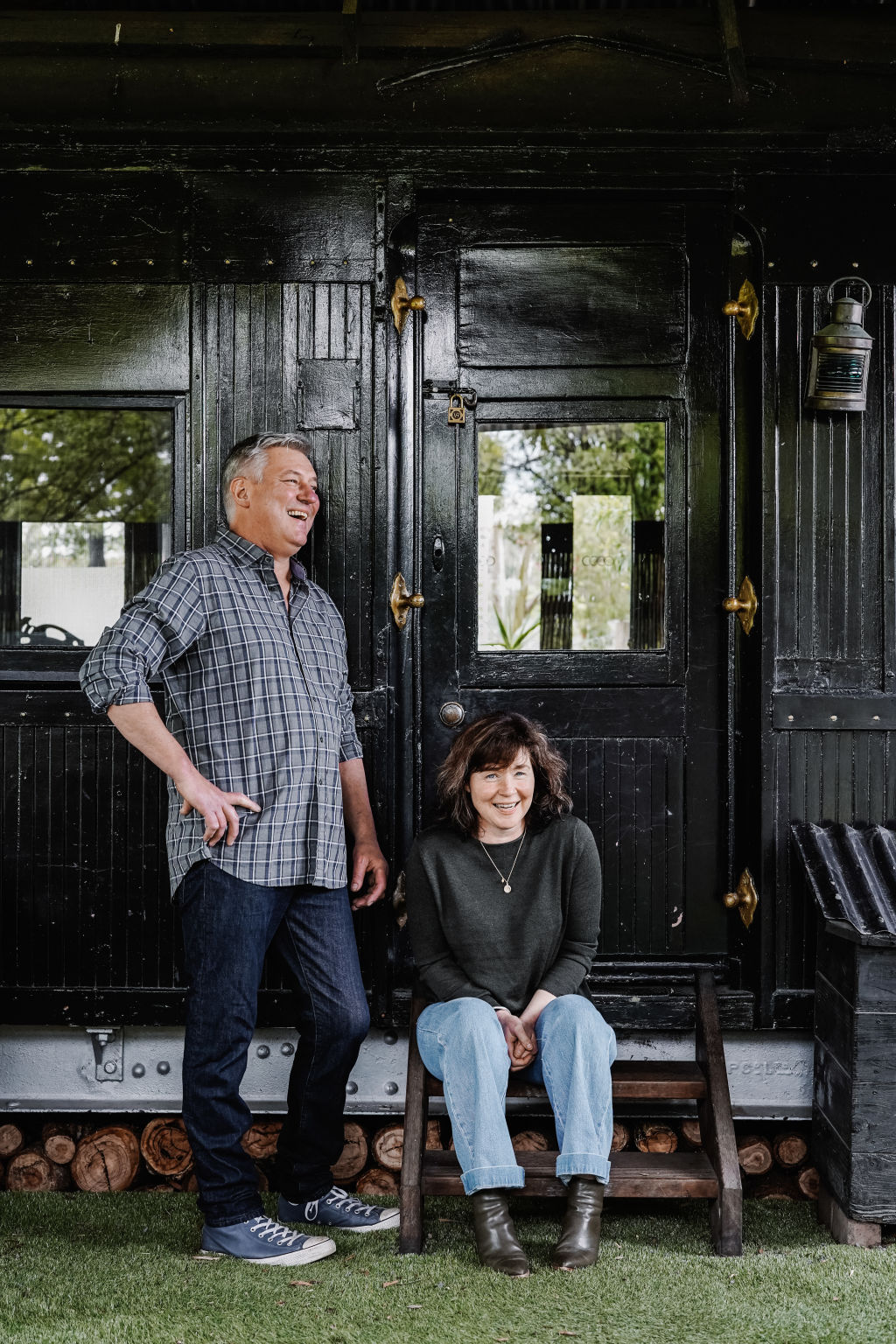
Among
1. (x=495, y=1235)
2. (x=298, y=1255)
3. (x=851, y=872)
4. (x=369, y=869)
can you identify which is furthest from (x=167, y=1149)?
(x=851, y=872)

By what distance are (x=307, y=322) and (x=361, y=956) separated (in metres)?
1.97

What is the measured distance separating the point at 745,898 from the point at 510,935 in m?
0.86

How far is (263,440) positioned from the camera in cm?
325

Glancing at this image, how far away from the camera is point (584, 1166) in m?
2.78

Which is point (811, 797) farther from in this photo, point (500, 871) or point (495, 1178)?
point (495, 1178)

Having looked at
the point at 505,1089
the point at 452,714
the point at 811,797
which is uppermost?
the point at 452,714

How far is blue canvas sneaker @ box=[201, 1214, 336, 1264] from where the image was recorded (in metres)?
2.88

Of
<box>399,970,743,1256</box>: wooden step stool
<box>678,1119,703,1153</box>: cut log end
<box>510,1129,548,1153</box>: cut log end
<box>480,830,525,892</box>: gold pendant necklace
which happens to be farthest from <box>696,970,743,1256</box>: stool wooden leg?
<box>480,830,525,892</box>: gold pendant necklace

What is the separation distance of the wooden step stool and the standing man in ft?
0.69

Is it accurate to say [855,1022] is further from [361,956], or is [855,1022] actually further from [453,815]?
[361,956]

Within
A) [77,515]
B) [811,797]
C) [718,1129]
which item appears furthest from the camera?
[77,515]

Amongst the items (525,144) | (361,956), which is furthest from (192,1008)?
(525,144)

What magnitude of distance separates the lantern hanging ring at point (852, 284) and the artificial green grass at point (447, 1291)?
8.84ft

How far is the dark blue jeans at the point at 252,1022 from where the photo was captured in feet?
9.49
